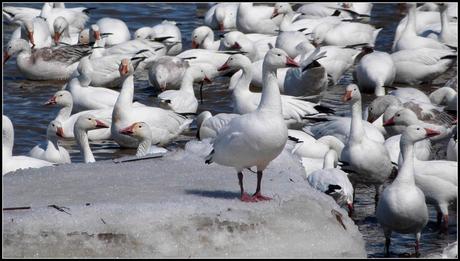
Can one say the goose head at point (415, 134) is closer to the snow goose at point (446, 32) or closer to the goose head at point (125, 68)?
the goose head at point (125, 68)

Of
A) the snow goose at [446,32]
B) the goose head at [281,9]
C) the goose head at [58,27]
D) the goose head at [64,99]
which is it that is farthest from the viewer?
the goose head at [281,9]

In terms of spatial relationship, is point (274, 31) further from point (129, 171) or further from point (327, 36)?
point (129, 171)

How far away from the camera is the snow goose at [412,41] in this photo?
46.5 feet

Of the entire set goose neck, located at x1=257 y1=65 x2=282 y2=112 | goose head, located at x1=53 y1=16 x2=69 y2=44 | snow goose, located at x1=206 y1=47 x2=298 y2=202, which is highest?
goose neck, located at x1=257 y1=65 x2=282 y2=112

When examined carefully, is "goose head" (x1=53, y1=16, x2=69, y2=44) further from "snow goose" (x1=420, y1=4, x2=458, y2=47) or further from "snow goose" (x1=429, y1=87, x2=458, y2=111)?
"snow goose" (x1=429, y1=87, x2=458, y2=111)

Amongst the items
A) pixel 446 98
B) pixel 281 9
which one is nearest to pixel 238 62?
pixel 446 98

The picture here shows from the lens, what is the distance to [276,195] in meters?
7.00

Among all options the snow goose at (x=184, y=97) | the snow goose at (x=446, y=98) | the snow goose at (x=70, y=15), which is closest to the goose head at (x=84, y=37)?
the snow goose at (x=70, y=15)

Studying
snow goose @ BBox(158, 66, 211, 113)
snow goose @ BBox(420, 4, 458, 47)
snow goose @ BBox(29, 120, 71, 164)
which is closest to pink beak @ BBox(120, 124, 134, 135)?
snow goose @ BBox(29, 120, 71, 164)

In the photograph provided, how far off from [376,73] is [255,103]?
2104mm

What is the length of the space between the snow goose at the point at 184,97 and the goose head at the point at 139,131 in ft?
6.23

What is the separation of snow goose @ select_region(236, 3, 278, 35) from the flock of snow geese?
0.07 feet

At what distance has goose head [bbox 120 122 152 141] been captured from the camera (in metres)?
10.0

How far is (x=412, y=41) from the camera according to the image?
1426cm
